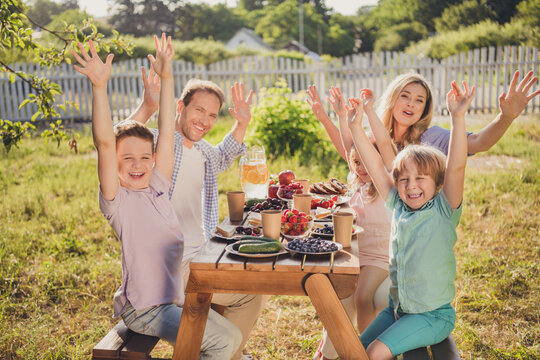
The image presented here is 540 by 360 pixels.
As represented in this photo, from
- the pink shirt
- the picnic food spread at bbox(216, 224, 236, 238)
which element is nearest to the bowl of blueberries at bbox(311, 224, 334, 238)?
the picnic food spread at bbox(216, 224, 236, 238)

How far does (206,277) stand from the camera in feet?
7.04

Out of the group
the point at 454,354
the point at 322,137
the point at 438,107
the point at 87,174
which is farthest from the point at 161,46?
the point at 438,107

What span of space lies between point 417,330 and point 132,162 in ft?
5.29

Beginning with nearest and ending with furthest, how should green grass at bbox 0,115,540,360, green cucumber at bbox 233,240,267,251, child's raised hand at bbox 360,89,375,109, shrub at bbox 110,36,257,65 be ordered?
green cucumber at bbox 233,240,267,251 → child's raised hand at bbox 360,89,375,109 → green grass at bbox 0,115,540,360 → shrub at bbox 110,36,257,65

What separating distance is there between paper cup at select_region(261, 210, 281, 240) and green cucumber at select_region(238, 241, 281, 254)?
0.71 ft

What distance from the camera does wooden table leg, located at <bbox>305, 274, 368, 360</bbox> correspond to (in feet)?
6.75

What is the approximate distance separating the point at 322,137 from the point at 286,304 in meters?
5.32

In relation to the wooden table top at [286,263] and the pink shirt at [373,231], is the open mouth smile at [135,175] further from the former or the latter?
the pink shirt at [373,231]

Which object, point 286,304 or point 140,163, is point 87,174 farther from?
point 140,163

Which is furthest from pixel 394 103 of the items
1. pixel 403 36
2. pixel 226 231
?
pixel 403 36

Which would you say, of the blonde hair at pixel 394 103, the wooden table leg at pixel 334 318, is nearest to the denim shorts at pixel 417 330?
the wooden table leg at pixel 334 318

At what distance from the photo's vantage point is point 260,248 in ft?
7.00

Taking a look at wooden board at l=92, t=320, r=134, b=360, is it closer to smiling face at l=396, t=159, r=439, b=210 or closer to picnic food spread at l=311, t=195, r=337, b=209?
picnic food spread at l=311, t=195, r=337, b=209

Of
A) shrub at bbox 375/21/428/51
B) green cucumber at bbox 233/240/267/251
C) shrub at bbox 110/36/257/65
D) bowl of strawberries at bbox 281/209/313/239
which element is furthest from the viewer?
shrub at bbox 375/21/428/51
